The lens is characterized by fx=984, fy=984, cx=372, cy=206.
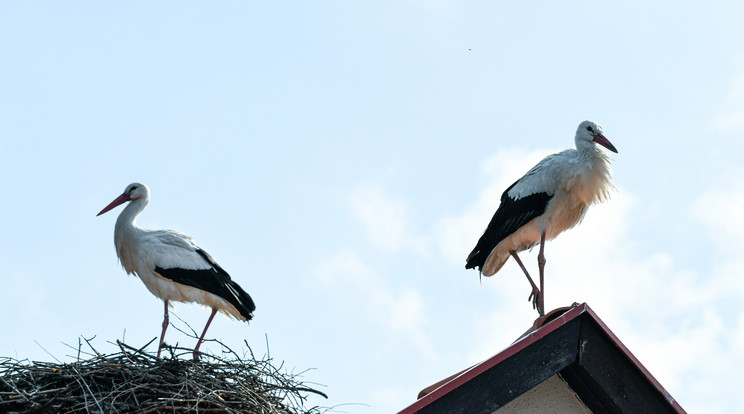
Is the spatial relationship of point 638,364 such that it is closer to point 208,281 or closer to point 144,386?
point 144,386

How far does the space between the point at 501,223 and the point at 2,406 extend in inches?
182

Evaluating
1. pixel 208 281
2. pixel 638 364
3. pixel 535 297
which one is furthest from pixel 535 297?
pixel 638 364

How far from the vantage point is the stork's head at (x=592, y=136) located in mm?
8664

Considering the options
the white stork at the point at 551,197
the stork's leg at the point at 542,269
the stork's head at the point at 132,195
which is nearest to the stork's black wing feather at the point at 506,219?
the white stork at the point at 551,197

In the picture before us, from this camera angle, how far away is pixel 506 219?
871 centimetres

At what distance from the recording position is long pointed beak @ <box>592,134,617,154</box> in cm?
862

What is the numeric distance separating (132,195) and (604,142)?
4.47 meters

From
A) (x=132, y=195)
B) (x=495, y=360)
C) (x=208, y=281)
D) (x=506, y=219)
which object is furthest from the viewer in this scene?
(x=132, y=195)

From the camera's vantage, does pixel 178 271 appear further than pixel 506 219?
No

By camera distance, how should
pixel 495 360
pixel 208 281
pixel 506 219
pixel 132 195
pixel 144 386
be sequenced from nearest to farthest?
pixel 495 360 < pixel 144 386 < pixel 208 281 < pixel 506 219 < pixel 132 195

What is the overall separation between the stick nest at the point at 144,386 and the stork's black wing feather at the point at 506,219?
310 cm

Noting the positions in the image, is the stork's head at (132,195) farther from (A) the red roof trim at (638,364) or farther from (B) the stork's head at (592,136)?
(A) the red roof trim at (638,364)

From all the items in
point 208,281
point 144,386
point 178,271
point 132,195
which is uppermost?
point 132,195

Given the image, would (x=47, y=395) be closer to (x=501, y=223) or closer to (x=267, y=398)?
(x=267, y=398)
